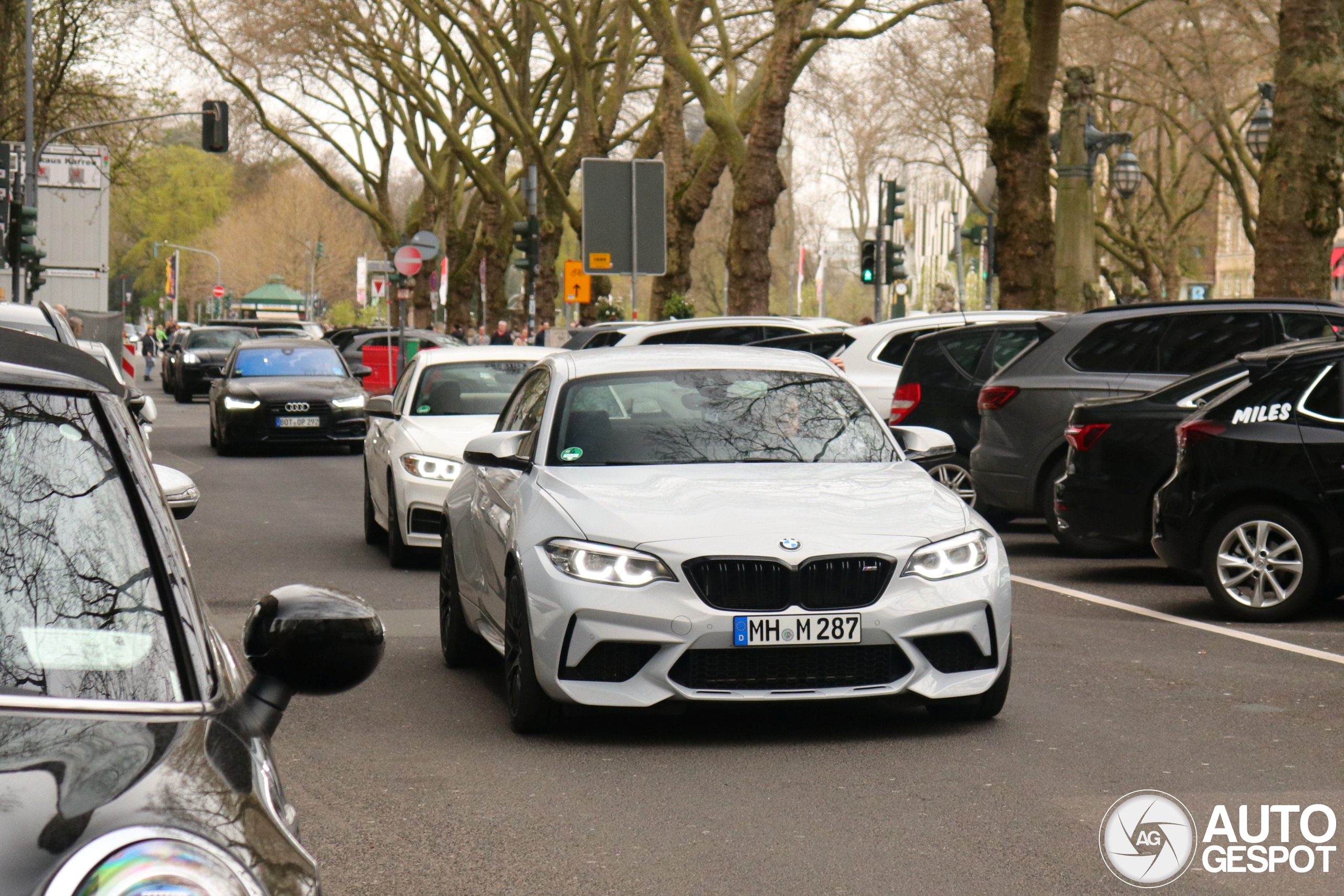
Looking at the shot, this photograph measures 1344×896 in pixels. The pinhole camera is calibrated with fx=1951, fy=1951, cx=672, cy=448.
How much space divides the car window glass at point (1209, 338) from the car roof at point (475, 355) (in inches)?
181

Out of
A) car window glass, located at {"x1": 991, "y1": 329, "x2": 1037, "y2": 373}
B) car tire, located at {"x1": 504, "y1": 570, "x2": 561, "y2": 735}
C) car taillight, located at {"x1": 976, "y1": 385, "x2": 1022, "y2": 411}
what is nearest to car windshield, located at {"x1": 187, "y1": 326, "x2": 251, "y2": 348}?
car window glass, located at {"x1": 991, "y1": 329, "x2": 1037, "y2": 373}

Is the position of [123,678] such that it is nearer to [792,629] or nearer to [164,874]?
[164,874]

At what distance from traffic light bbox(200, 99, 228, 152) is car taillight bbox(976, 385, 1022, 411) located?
25.2m

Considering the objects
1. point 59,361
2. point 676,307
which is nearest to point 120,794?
point 59,361

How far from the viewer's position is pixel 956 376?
15906 millimetres

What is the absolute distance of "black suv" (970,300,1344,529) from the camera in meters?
13.5

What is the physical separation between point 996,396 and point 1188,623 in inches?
155

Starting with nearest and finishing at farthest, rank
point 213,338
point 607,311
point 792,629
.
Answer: point 792,629, point 607,311, point 213,338

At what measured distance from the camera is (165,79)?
153ft

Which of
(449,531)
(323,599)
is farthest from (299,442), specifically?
(323,599)

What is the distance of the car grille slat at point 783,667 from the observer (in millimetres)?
6992

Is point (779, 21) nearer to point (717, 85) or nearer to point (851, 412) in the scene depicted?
point (717, 85)

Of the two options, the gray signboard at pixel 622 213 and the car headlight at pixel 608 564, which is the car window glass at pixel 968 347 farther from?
the gray signboard at pixel 622 213

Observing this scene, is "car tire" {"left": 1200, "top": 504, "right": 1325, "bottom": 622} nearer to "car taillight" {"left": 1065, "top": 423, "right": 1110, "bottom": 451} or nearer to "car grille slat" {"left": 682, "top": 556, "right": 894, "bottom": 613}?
"car taillight" {"left": 1065, "top": 423, "right": 1110, "bottom": 451}
